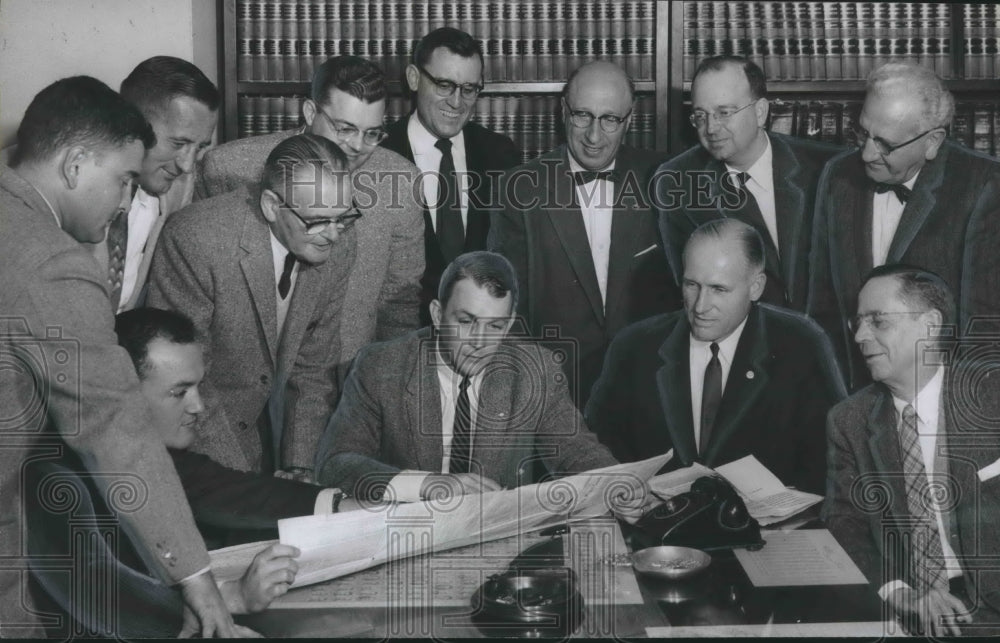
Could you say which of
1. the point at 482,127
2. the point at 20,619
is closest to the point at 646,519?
the point at 20,619

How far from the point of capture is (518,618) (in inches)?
73.5

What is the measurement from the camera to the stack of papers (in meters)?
2.39

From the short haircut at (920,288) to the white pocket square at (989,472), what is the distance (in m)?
0.35

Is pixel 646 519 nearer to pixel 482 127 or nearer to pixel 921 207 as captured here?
pixel 921 207

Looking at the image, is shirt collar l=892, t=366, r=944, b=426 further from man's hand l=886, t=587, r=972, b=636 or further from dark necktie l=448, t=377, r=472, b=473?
dark necktie l=448, t=377, r=472, b=473

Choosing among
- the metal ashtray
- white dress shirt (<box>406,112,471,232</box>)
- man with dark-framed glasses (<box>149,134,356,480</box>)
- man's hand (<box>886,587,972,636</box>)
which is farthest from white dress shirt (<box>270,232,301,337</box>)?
man's hand (<box>886,587,972,636</box>)

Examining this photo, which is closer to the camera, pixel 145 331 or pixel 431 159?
pixel 145 331

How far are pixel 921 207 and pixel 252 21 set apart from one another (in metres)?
2.36

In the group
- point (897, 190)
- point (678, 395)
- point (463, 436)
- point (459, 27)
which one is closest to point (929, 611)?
point (678, 395)

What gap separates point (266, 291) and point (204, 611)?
116cm

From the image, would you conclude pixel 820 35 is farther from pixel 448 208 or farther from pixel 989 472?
pixel 989 472

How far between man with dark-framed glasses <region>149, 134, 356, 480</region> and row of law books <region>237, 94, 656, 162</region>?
3.67ft

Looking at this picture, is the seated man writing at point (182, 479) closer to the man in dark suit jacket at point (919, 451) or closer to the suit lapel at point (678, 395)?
the suit lapel at point (678, 395)

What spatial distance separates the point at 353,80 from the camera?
10.2 ft
